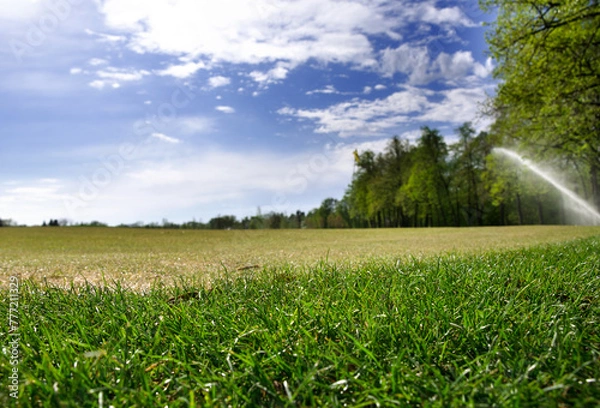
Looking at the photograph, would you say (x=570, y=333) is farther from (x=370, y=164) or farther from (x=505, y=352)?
(x=370, y=164)

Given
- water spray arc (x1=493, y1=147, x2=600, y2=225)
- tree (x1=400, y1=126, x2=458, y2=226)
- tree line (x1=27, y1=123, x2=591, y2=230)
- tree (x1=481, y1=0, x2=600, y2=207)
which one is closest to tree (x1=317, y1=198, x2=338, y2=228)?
tree line (x1=27, y1=123, x2=591, y2=230)

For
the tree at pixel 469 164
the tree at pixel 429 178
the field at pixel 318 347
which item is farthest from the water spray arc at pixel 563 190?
the field at pixel 318 347

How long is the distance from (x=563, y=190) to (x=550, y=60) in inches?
873

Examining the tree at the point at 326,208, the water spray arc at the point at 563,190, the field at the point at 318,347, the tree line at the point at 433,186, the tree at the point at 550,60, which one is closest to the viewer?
the field at the point at 318,347

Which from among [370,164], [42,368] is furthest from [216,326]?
[370,164]

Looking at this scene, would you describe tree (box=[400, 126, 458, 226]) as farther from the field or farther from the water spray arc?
the field

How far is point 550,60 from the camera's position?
516 inches

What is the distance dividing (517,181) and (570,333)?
30.3 m

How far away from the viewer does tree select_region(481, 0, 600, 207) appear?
1216cm

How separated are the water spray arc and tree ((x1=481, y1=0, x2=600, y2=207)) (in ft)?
26.2

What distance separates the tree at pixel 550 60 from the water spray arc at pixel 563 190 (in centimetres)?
797

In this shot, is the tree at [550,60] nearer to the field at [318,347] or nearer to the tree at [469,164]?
the field at [318,347]

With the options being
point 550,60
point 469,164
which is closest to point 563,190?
point 469,164

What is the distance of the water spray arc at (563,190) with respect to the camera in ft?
84.2
